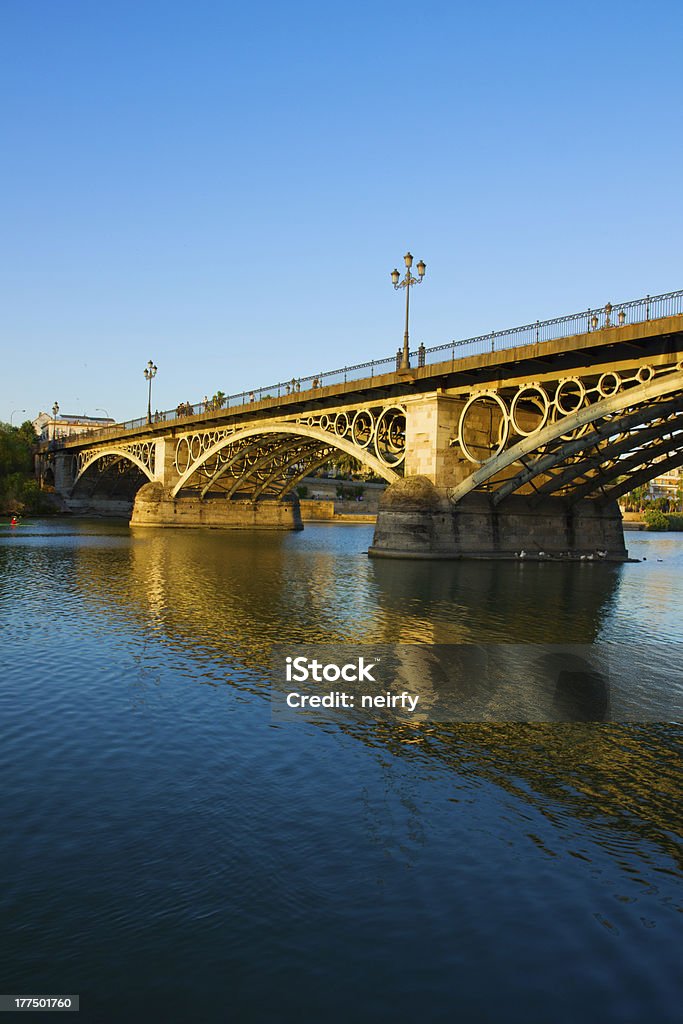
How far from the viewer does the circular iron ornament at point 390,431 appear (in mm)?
40616

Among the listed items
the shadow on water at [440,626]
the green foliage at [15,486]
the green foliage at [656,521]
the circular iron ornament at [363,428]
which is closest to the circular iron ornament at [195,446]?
the circular iron ornament at [363,428]

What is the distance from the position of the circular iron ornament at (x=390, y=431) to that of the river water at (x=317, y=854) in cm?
2798

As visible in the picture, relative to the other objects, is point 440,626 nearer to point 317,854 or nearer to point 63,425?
point 317,854

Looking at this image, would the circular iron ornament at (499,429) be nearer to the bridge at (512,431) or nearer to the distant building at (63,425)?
the bridge at (512,431)

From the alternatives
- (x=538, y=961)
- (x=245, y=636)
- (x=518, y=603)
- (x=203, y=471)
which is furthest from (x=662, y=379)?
(x=203, y=471)

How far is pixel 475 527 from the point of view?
37531 mm

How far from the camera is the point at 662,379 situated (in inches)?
1039

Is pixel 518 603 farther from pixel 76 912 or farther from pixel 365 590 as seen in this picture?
pixel 76 912

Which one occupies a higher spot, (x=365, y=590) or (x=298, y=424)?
(x=298, y=424)

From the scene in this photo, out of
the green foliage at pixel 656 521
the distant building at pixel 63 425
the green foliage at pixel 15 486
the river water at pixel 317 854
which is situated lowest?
the river water at pixel 317 854

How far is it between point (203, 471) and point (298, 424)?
2008 cm

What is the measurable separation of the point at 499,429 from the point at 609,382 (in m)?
7.86

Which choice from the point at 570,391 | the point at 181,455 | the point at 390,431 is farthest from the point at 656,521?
the point at 570,391

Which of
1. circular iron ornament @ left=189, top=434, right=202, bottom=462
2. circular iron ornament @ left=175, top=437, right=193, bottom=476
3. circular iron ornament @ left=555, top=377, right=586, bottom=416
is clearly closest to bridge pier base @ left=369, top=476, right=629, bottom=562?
circular iron ornament @ left=555, top=377, right=586, bottom=416
